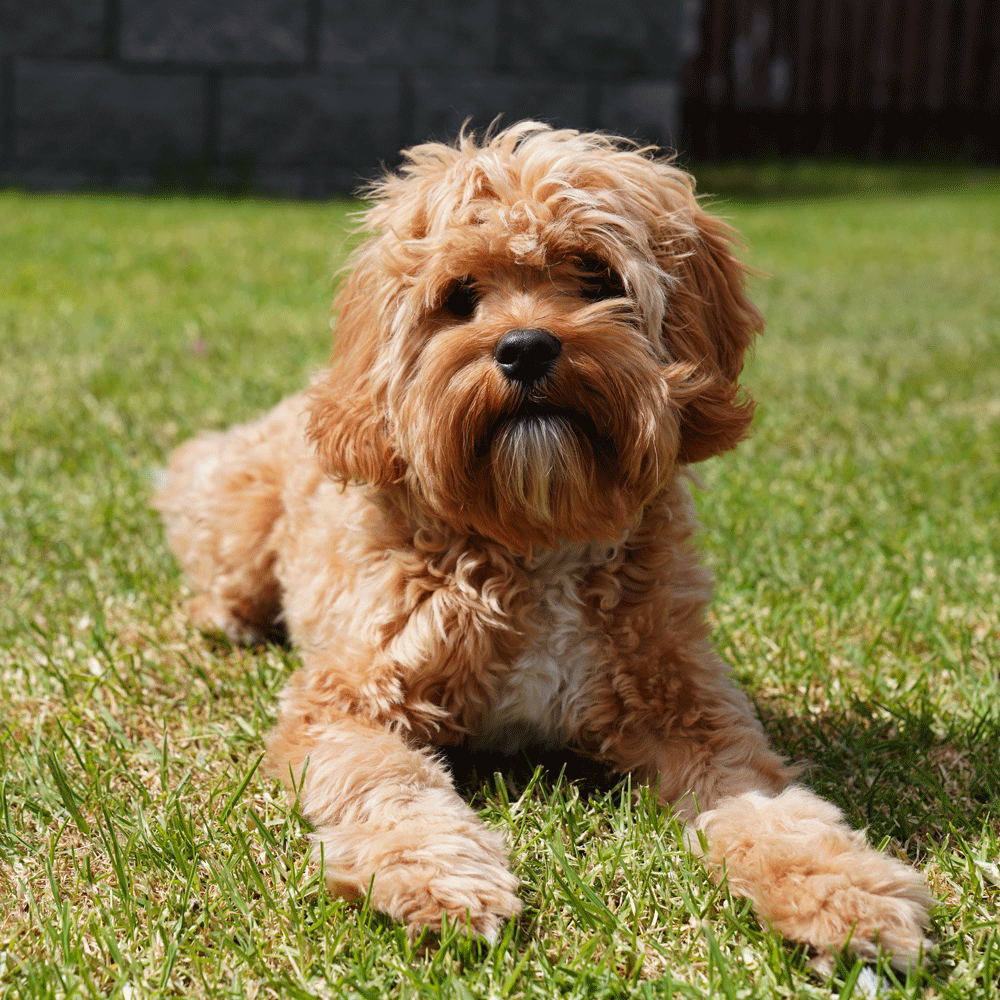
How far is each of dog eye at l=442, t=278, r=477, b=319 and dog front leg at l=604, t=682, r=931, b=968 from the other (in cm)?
103

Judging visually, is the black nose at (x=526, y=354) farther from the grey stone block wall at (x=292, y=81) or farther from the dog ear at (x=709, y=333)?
the grey stone block wall at (x=292, y=81)

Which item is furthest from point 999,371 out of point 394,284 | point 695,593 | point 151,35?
point 151,35

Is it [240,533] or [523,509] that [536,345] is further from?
[240,533]

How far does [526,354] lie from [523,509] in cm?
35

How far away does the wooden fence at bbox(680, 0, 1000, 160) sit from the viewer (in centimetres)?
1703

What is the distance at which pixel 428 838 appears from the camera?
2123 millimetres

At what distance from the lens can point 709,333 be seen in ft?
8.65

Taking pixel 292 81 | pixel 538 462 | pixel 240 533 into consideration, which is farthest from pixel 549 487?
pixel 292 81

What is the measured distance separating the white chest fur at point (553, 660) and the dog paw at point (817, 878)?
433mm

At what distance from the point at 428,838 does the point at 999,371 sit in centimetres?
546

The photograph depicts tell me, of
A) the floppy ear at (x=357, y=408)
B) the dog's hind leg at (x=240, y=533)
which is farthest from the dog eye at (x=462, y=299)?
the dog's hind leg at (x=240, y=533)

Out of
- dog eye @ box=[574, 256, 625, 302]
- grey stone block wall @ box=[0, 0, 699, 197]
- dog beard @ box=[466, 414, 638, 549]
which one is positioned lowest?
dog beard @ box=[466, 414, 638, 549]

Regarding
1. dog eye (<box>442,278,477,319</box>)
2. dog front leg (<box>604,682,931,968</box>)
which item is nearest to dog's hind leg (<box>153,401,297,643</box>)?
dog eye (<box>442,278,477,319</box>)

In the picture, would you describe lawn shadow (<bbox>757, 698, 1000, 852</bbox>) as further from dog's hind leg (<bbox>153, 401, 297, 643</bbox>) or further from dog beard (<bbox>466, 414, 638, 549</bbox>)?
dog's hind leg (<bbox>153, 401, 297, 643</bbox>)
